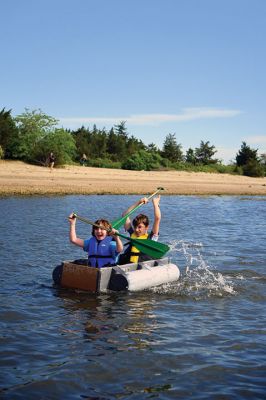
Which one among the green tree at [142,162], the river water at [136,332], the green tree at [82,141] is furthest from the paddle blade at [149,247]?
the green tree at [82,141]

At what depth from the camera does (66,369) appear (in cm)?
593

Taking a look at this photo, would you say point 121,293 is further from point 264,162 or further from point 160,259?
point 264,162

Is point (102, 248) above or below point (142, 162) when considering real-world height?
below

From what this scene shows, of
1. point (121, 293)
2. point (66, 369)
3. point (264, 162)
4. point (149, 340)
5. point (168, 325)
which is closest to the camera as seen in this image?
point (66, 369)

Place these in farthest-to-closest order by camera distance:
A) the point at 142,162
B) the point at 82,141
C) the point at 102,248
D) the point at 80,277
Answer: the point at 82,141
the point at 142,162
the point at 102,248
the point at 80,277

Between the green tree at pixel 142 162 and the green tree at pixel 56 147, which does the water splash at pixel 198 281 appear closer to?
the green tree at pixel 56 147

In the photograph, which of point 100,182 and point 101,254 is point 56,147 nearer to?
point 100,182

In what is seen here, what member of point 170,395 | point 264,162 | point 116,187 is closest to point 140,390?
point 170,395

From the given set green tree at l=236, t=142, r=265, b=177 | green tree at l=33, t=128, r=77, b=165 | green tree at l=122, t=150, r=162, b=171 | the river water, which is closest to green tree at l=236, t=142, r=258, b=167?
green tree at l=236, t=142, r=265, b=177

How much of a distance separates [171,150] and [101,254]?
45506mm

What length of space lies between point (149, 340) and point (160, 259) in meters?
3.58

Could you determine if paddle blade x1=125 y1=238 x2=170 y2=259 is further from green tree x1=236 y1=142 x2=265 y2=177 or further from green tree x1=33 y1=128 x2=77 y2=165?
green tree x1=236 y1=142 x2=265 y2=177

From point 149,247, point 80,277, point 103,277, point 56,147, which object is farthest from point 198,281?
point 56,147

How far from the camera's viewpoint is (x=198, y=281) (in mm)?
10742
